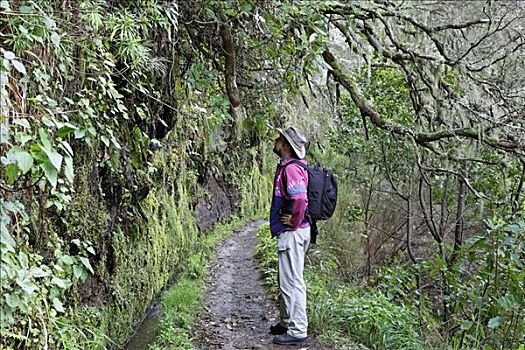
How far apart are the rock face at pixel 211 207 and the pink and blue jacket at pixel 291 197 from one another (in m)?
7.92

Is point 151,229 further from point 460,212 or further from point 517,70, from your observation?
point 517,70

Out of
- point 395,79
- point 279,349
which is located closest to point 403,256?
point 395,79

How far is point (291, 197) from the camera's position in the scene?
4.99 meters

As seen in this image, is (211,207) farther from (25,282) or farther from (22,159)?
(22,159)

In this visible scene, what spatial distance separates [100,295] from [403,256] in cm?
653

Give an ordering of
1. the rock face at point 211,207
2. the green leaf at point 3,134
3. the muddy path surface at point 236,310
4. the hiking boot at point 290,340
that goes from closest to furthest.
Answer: the green leaf at point 3,134
the hiking boot at point 290,340
the muddy path surface at point 236,310
the rock face at point 211,207

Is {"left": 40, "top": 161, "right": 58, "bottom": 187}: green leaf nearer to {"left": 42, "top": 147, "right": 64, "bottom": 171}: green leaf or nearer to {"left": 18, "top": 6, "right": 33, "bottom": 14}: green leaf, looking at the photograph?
{"left": 42, "top": 147, "right": 64, "bottom": 171}: green leaf

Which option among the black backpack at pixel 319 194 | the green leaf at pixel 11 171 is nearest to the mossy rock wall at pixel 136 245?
the black backpack at pixel 319 194

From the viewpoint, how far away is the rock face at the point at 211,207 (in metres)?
13.5

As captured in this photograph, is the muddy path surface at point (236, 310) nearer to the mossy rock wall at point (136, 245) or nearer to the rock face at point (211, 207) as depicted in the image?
the mossy rock wall at point (136, 245)

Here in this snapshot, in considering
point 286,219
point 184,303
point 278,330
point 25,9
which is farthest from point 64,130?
point 184,303

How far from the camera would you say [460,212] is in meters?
9.02

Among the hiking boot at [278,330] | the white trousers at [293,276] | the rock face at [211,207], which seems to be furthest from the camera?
the rock face at [211,207]

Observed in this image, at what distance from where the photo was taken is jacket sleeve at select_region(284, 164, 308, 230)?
4973 millimetres
